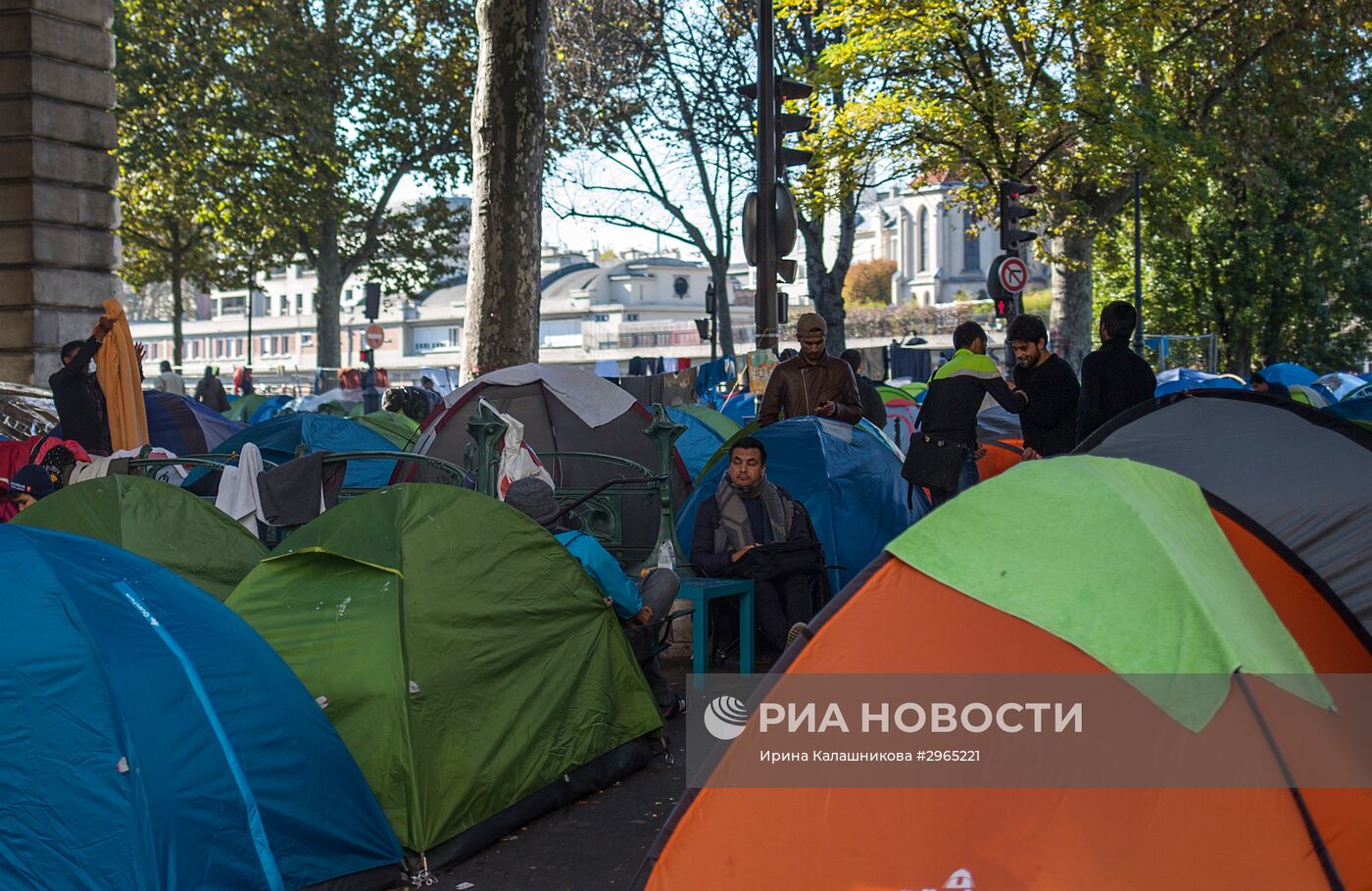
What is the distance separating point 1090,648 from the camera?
156 inches

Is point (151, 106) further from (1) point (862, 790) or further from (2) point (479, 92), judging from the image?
(1) point (862, 790)

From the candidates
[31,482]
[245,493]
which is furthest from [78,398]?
[245,493]

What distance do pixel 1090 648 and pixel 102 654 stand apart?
289cm

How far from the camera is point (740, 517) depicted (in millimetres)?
8047

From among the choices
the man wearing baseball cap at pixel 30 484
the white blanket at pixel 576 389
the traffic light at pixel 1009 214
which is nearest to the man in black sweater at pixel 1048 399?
the white blanket at pixel 576 389

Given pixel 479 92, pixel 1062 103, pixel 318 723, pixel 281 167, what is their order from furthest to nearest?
pixel 281 167 → pixel 1062 103 → pixel 479 92 → pixel 318 723

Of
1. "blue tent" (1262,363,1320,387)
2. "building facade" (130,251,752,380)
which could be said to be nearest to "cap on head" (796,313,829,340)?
"blue tent" (1262,363,1320,387)

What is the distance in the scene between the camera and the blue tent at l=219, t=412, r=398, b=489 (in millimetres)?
12617

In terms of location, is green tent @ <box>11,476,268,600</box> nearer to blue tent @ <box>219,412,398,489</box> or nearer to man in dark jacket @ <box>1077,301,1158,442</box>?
man in dark jacket @ <box>1077,301,1158,442</box>

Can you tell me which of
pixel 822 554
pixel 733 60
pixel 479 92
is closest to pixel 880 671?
pixel 822 554

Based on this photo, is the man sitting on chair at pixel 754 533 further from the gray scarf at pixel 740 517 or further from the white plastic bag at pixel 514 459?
the white plastic bag at pixel 514 459

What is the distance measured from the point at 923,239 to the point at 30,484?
115m

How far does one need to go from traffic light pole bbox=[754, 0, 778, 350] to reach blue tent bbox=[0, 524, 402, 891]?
8.77 m

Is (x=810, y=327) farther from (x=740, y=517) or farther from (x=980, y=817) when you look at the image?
(x=980, y=817)
